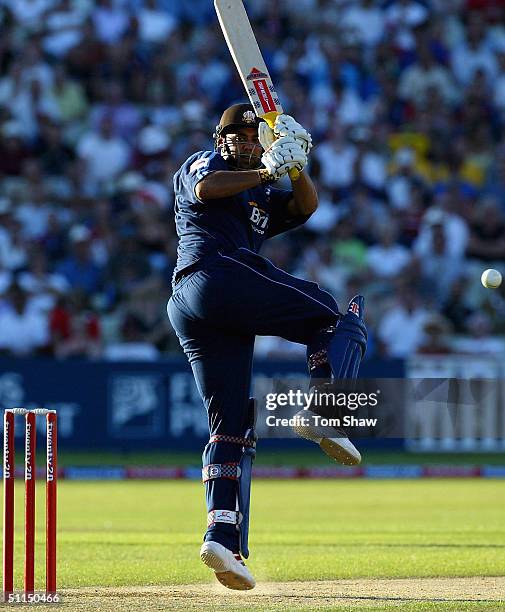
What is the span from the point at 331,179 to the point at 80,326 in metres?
3.74

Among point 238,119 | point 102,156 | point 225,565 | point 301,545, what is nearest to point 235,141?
point 238,119

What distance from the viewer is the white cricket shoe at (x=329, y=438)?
18.8ft

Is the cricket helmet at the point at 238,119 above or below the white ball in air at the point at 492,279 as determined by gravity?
above

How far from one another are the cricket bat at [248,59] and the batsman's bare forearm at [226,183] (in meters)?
0.47

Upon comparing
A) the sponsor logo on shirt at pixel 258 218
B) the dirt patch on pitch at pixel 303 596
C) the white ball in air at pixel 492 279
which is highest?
the sponsor logo on shirt at pixel 258 218

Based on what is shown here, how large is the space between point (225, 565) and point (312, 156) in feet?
36.7

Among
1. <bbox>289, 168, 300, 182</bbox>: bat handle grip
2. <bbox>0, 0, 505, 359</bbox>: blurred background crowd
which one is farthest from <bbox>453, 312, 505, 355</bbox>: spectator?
<bbox>289, 168, 300, 182</bbox>: bat handle grip

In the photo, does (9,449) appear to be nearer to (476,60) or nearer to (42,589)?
(42,589)

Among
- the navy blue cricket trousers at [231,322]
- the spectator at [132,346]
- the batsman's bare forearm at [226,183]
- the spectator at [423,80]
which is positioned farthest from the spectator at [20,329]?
the batsman's bare forearm at [226,183]

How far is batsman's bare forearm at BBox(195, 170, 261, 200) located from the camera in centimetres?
577

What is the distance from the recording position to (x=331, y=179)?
16.8m

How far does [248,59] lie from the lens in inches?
245

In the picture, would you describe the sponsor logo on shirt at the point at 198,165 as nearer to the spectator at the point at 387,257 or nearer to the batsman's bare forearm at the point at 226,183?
the batsman's bare forearm at the point at 226,183

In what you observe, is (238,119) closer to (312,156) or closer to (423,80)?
(312,156)
